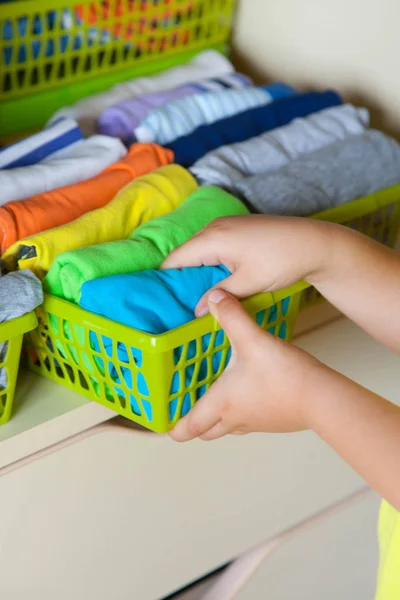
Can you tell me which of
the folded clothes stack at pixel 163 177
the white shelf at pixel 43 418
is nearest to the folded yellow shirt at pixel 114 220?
the folded clothes stack at pixel 163 177

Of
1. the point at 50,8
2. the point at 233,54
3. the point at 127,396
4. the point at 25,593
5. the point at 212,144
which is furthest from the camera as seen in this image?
the point at 233,54

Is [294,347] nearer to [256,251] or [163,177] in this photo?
[256,251]

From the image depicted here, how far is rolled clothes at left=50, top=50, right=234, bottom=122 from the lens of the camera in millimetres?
995

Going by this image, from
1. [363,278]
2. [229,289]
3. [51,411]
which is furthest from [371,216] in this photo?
[51,411]

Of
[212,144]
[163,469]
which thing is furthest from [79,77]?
[163,469]

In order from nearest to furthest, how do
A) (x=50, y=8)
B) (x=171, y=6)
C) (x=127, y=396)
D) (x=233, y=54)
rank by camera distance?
(x=127, y=396), (x=50, y=8), (x=171, y=6), (x=233, y=54)

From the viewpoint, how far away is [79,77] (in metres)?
1.07

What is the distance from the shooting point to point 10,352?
2.14 ft

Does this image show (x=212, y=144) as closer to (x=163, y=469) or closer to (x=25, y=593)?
(x=163, y=469)

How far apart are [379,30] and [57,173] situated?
50cm

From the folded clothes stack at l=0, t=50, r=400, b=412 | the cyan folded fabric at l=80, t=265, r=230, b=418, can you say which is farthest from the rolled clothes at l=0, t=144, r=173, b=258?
the cyan folded fabric at l=80, t=265, r=230, b=418

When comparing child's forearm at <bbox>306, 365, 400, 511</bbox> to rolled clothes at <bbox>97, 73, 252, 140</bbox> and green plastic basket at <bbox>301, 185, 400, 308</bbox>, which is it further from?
rolled clothes at <bbox>97, 73, 252, 140</bbox>

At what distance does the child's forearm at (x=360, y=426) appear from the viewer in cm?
58

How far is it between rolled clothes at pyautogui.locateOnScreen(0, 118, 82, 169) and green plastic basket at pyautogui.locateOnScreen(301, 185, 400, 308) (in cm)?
28
